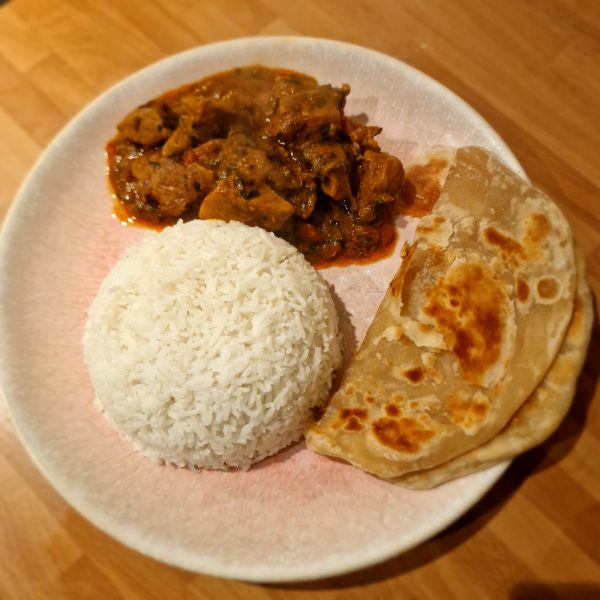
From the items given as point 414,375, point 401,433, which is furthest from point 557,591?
point 414,375

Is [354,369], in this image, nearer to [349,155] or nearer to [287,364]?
[287,364]

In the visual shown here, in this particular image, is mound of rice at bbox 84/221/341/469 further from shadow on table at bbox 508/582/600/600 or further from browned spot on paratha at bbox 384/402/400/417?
shadow on table at bbox 508/582/600/600

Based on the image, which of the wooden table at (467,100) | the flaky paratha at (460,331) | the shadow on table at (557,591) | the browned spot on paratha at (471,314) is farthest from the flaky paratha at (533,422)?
the shadow on table at (557,591)

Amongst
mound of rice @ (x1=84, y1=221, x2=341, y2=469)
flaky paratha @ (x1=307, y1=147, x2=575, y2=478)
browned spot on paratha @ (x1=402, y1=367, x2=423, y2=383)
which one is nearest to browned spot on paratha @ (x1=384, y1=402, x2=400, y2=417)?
flaky paratha @ (x1=307, y1=147, x2=575, y2=478)

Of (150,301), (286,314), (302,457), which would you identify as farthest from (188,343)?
(302,457)

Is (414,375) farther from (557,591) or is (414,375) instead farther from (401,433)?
(557,591)
